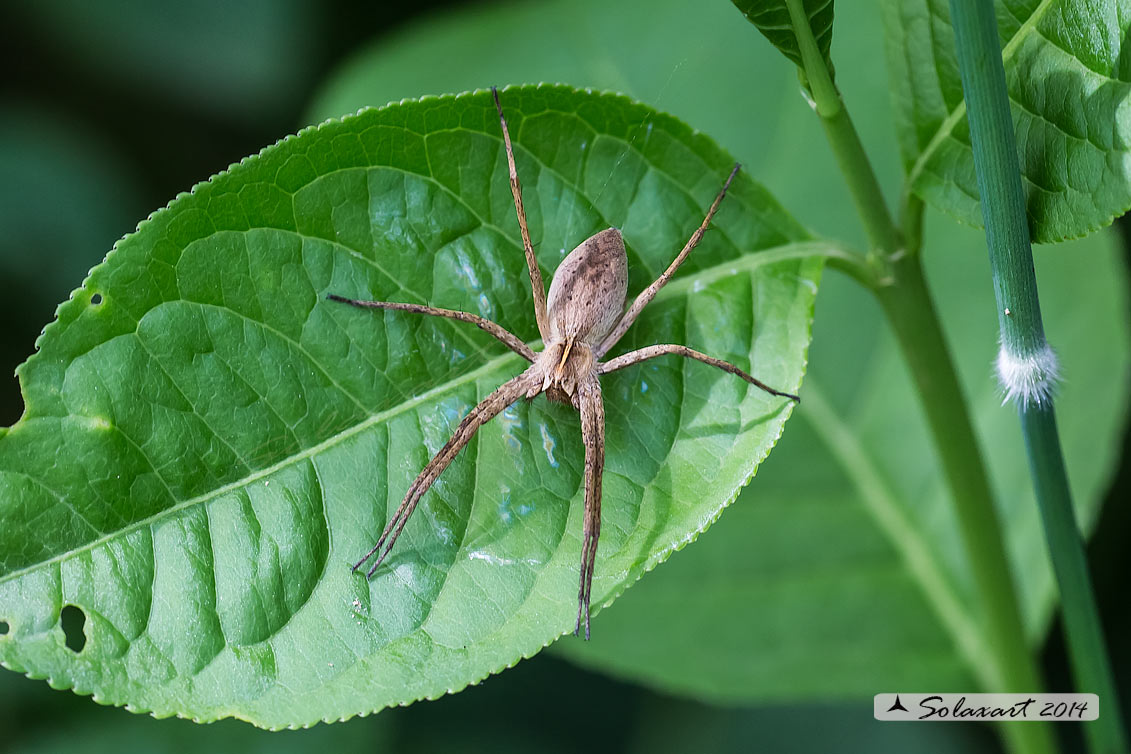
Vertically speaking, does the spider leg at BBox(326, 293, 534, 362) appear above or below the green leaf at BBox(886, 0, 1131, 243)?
below

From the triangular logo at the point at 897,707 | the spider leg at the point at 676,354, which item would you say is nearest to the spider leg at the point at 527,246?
the spider leg at the point at 676,354

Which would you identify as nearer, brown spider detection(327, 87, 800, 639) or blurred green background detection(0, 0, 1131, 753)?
brown spider detection(327, 87, 800, 639)

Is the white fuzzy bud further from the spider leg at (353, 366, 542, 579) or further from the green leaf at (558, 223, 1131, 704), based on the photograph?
the green leaf at (558, 223, 1131, 704)

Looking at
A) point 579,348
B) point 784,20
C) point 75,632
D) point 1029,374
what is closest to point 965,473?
point 1029,374

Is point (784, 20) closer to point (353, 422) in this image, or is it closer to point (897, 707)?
point (353, 422)

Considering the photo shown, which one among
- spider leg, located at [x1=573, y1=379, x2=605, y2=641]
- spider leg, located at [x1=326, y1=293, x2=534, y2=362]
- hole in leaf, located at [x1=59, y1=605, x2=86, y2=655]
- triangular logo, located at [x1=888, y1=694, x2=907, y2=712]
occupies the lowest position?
hole in leaf, located at [x1=59, y1=605, x2=86, y2=655]

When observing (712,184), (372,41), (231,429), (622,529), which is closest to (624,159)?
(712,184)

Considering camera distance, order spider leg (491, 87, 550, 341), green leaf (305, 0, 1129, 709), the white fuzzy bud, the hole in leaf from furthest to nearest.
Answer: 1. green leaf (305, 0, 1129, 709)
2. spider leg (491, 87, 550, 341)
3. the hole in leaf
4. the white fuzzy bud

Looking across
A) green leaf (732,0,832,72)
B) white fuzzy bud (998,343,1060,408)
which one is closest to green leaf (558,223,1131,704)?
white fuzzy bud (998,343,1060,408)
